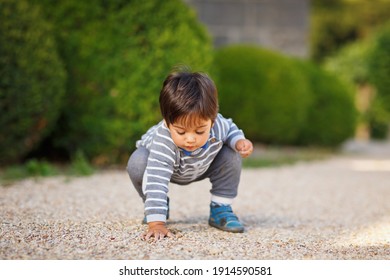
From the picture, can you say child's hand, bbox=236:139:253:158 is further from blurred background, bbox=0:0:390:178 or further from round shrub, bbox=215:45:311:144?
round shrub, bbox=215:45:311:144

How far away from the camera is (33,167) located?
5.26 metres

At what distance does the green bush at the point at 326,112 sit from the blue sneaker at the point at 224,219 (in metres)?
6.21

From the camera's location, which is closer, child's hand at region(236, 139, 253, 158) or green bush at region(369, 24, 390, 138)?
child's hand at region(236, 139, 253, 158)

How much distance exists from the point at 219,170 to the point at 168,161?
37cm

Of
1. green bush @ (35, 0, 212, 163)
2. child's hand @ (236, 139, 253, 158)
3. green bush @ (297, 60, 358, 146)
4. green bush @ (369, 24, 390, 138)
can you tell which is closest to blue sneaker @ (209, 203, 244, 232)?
child's hand @ (236, 139, 253, 158)

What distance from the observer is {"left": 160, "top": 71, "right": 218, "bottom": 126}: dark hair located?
2.75 m

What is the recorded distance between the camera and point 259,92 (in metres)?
8.09

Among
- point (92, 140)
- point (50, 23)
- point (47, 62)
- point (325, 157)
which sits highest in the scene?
point (50, 23)

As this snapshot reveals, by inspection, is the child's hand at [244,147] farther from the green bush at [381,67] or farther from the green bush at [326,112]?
the green bush at [381,67]

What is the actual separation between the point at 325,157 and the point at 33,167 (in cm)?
445

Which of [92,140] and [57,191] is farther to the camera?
[92,140]

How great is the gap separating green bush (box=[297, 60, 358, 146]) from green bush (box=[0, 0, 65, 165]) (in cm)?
483
